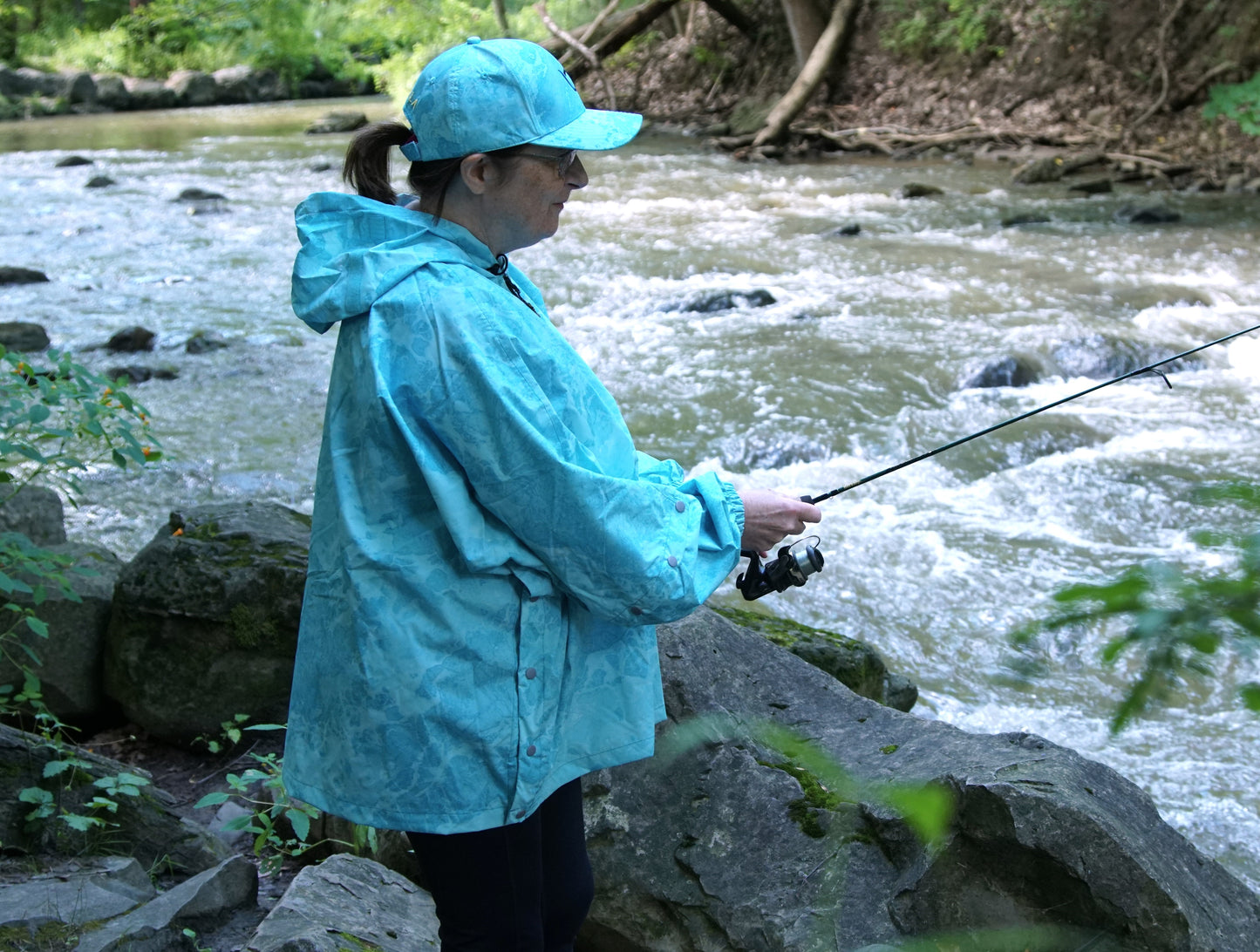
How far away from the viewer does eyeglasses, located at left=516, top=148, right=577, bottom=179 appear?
71.3 inches

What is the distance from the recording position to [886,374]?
789cm

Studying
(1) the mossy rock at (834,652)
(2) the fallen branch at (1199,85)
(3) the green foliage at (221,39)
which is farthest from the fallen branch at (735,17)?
(1) the mossy rock at (834,652)

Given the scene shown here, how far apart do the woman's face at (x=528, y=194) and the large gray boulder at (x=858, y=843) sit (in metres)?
1.05

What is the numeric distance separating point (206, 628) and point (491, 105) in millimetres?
2589

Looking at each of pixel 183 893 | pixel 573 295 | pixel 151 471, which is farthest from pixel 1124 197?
pixel 183 893

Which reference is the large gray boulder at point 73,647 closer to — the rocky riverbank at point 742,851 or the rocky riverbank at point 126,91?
the rocky riverbank at point 742,851

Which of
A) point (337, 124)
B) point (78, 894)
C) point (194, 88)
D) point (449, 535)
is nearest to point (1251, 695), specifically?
point (449, 535)

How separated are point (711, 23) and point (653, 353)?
1582 cm

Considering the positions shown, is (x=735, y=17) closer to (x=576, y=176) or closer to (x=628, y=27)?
(x=628, y=27)

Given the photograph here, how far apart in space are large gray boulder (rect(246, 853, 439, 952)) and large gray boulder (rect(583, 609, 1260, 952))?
39cm

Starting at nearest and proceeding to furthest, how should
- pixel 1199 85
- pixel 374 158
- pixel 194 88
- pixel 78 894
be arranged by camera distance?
pixel 374 158 → pixel 78 894 → pixel 1199 85 → pixel 194 88

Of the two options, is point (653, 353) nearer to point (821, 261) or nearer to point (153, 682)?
point (821, 261)

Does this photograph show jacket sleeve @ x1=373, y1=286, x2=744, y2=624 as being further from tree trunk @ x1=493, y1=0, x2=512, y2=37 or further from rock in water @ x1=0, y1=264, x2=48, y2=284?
tree trunk @ x1=493, y1=0, x2=512, y2=37

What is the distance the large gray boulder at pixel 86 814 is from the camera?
9.82 ft
